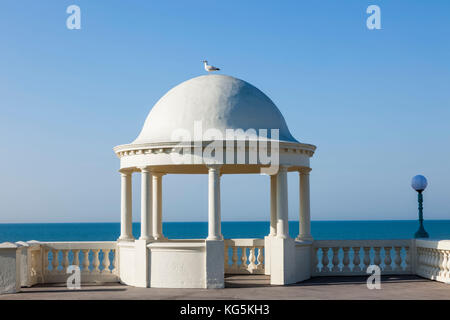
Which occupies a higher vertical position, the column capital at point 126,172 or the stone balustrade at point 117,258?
the column capital at point 126,172

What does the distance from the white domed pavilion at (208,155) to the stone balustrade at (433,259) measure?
368 cm

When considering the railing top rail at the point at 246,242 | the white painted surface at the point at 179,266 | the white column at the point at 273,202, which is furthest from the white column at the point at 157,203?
the white painted surface at the point at 179,266

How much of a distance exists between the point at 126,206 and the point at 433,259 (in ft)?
32.9

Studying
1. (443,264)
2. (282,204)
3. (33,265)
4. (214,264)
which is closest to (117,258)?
(33,265)

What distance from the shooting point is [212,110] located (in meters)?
19.0

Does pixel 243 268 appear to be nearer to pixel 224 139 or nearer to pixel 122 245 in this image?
pixel 122 245

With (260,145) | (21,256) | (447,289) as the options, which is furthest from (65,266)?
(447,289)

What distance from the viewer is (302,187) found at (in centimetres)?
2084

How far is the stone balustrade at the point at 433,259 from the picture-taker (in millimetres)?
18312

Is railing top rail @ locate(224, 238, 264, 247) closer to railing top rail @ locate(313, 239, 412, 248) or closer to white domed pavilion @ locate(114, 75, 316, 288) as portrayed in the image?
railing top rail @ locate(313, 239, 412, 248)

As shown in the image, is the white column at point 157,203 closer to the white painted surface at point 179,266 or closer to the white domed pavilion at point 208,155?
the white domed pavilion at point 208,155

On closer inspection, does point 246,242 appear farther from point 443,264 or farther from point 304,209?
point 443,264

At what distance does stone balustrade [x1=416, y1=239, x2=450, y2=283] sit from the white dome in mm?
5442

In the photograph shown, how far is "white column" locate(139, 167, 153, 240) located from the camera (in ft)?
61.5
